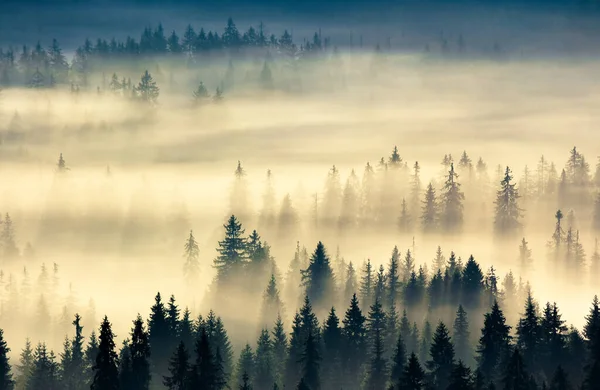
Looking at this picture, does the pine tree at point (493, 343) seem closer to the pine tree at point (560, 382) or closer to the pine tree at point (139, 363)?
the pine tree at point (560, 382)

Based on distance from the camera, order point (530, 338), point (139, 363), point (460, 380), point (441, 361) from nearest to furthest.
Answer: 1. point (460, 380)
2. point (139, 363)
3. point (441, 361)
4. point (530, 338)

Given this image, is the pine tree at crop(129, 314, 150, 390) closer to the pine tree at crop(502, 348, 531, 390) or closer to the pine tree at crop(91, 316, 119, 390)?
the pine tree at crop(91, 316, 119, 390)

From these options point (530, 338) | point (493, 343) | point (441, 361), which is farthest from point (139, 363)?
point (530, 338)

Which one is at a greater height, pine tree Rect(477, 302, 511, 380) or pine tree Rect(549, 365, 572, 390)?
pine tree Rect(477, 302, 511, 380)

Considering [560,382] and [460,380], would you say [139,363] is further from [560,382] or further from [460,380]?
[560,382]

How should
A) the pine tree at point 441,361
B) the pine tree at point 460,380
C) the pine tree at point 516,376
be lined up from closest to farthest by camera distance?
the pine tree at point 460,380
the pine tree at point 516,376
the pine tree at point 441,361

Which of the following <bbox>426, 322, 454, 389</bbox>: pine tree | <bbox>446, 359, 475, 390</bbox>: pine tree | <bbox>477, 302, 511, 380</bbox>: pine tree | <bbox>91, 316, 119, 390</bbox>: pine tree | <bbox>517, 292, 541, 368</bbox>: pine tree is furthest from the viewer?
<bbox>517, 292, 541, 368</bbox>: pine tree

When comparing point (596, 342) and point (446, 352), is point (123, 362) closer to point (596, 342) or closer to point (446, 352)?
point (446, 352)

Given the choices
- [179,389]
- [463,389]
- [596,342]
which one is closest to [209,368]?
[179,389]

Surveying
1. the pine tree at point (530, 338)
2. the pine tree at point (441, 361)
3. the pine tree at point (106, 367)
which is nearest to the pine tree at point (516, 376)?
the pine tree at point (441, 361)

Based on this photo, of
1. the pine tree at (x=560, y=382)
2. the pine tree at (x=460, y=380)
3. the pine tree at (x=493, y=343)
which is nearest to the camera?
the pine tree at (x=460, y=380)

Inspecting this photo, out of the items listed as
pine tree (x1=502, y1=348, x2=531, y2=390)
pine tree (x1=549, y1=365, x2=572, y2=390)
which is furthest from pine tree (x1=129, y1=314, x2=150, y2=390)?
pine tree (x1=549, y1=365, x2=572, y2=390)
